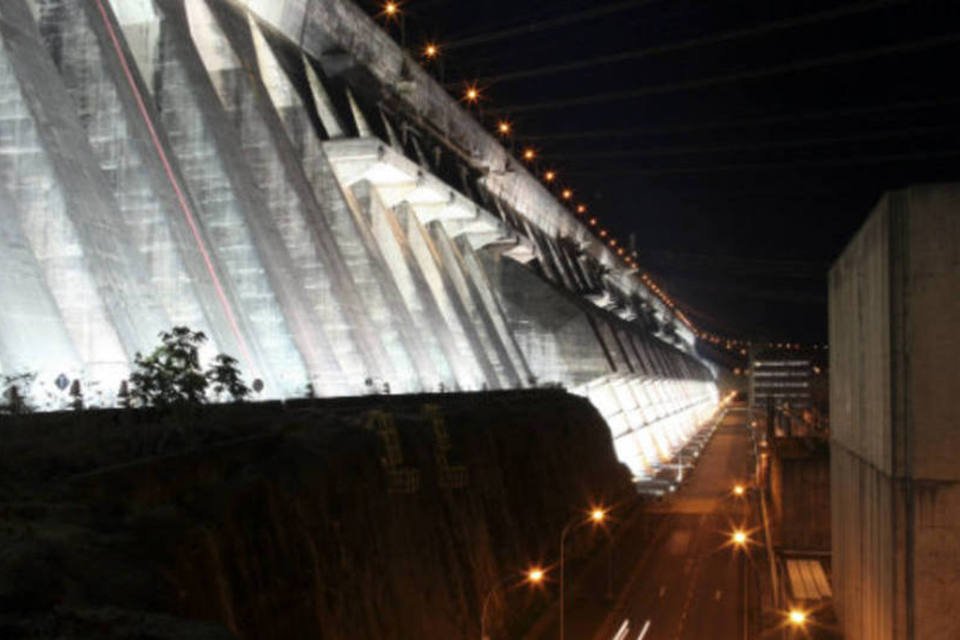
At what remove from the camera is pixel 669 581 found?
1077 inches

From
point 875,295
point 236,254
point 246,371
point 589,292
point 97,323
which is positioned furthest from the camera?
point 589,292

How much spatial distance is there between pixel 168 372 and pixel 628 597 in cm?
1658

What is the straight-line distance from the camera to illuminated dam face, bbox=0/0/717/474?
14.2m

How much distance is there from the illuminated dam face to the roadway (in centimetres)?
760

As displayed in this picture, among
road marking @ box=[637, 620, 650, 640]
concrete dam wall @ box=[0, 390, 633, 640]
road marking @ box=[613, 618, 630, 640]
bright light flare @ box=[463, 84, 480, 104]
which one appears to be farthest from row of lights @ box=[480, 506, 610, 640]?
bright light flare @ box=[463, 84, 480, 104]

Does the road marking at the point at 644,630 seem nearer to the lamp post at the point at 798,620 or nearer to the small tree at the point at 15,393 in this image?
the lamp post at the point at 798,620

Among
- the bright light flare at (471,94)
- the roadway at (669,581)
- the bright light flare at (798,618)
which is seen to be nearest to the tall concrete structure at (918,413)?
the bright light flare at (798,618)

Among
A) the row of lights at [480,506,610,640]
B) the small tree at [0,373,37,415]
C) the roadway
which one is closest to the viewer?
the small tree at [0,373,37,415]

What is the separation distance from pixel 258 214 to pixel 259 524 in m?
13.8

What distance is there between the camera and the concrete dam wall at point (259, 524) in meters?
6.50

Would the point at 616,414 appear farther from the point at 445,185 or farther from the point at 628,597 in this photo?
the point at 628,597

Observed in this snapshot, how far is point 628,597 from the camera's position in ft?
81.7


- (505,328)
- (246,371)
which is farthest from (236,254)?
(505,328)

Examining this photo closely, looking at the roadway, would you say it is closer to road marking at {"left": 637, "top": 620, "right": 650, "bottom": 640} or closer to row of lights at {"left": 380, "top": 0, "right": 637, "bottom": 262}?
road marking at {"left": 637, "top": 620, "right": 650, "bottom": 640}
